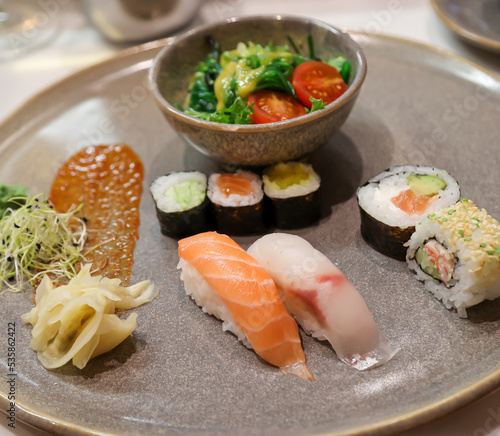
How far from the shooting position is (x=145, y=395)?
1.68m

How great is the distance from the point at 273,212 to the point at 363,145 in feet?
2.42

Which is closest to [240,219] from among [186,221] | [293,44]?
[186,221]

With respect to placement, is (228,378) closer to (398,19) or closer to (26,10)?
(398,19)

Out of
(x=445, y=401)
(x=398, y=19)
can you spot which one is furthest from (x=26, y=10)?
(x=445, y=401)

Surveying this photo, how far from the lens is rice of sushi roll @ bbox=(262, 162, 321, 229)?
85.5 inches

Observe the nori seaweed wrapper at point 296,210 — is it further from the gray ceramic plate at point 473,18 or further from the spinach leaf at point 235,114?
the gray ceramic plate at point 473,18

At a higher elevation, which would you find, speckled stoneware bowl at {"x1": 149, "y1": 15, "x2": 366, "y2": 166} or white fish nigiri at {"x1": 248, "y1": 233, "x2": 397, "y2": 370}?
speckled stoneware bowl at {"x1": 149, "y1": 15, "x2": 366, "y2": 166}

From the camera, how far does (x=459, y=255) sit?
1.73 m

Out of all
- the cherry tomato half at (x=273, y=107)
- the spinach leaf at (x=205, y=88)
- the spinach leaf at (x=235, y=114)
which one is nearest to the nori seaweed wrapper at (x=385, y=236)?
the cherry tomato half at (x=273, y=107)

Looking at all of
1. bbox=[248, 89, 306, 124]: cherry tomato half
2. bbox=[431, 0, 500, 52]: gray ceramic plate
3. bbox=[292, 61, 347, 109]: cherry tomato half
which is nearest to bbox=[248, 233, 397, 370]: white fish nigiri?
bbox=[248, 89, 306, 124]: cherry tomato half

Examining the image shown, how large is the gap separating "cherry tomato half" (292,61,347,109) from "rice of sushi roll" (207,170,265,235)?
1.46 feet

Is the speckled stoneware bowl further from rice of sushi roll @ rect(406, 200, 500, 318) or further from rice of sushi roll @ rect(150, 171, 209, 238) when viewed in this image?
rice of sushi roll @ rect(406, 200, 500, 318)

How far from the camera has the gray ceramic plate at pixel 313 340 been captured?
157 centimetres

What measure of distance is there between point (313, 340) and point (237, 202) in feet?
2.33
